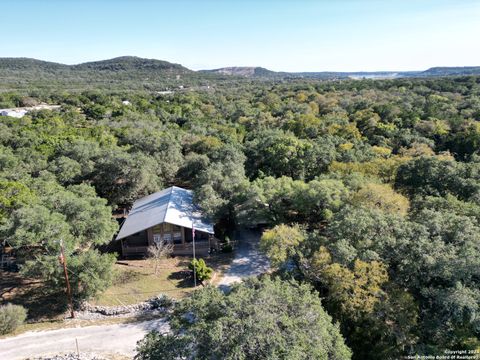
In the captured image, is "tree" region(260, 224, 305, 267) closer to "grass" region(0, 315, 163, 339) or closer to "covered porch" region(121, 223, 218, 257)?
"grass" region(0, 315, 163, 339)

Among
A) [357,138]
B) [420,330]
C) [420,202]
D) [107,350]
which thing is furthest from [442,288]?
[357,138]

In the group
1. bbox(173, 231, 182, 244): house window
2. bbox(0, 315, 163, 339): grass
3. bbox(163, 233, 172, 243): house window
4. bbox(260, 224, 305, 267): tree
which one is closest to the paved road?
bbox(0, 315, 163, 339): grass

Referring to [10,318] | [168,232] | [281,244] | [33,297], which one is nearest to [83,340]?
[10,318]

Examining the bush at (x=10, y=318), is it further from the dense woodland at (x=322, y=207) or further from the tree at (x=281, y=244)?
the tree at (x=281, y=244)

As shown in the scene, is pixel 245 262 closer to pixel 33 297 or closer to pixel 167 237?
pixel 167 237

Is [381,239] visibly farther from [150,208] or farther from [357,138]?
[357,138]
